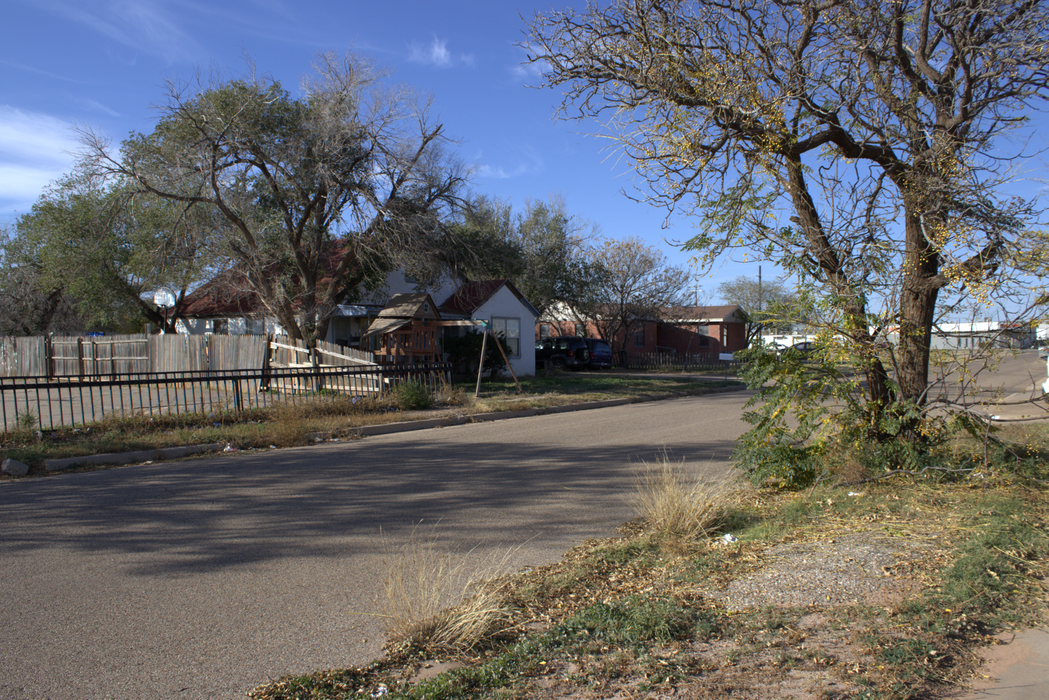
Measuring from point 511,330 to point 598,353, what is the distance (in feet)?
21.9

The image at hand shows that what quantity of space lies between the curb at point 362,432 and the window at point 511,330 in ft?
27.0

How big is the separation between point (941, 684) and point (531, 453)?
7.25m

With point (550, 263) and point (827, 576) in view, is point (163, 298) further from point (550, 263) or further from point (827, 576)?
point (827, 576)

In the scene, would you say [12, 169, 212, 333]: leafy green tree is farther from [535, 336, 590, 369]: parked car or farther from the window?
[535, 336, 590, 369]: parked car

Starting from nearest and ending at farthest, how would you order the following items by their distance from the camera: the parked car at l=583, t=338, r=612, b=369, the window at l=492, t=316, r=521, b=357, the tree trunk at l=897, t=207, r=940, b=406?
1. the tree trunk at l=897, t=207, r=940, b=406
2. the window at l=492, t=316, r=521, b=357
3. the parked car at l=583, t=338, r=612, b=369

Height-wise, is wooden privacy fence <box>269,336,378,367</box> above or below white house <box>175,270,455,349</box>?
below

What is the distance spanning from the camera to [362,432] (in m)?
12.8

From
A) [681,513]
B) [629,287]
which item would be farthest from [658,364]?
[681,513]

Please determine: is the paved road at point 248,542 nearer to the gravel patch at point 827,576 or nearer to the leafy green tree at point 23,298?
the gravel patch at point 827,576

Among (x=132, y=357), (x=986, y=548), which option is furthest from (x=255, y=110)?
(x=986, y=548)

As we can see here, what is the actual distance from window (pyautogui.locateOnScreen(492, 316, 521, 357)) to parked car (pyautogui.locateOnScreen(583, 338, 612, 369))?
5.86 meters

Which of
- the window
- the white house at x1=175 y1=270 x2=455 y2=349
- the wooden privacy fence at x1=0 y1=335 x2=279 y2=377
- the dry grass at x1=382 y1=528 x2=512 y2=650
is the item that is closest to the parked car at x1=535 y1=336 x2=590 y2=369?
the window

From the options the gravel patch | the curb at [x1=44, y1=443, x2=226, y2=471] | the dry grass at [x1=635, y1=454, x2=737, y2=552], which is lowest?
the gravel patch

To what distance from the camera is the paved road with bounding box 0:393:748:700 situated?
3.78 meters
